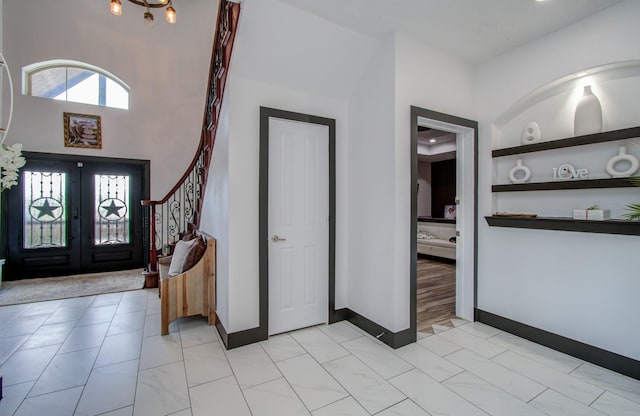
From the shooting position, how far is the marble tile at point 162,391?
1880mm

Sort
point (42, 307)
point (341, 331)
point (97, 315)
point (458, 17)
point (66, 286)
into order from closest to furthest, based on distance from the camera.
Answer: point (458, 17)
point (341, 331)
point (97, 315)
point (42, 307)
point (66, 286)

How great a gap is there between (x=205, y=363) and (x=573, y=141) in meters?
3.84

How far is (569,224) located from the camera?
98.7 inches

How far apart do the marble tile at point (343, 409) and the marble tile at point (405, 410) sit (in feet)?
0.43

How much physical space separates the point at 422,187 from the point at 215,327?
697 cm

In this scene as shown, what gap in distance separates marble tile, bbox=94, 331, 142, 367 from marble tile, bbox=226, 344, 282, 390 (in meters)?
0.89

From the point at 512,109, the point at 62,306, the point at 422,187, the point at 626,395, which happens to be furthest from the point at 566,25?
the point at 62,306

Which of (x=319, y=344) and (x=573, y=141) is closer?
(x=573, y=141)

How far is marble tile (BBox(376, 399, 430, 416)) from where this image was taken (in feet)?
6.03

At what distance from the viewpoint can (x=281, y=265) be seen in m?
2.98

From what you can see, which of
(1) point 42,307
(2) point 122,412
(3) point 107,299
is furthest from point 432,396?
(1) point 42,307

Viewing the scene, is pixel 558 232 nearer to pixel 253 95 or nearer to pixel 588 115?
pixel 588 115

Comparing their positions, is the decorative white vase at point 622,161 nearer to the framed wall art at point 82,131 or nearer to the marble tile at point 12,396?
the marble tile at point 12,396

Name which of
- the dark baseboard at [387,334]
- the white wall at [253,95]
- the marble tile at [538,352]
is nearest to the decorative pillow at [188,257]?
the white wall at [253,95]
